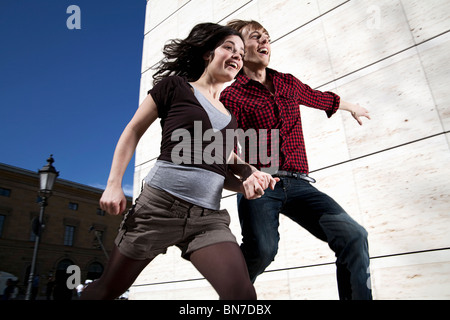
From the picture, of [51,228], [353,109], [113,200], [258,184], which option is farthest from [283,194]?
[51,228]

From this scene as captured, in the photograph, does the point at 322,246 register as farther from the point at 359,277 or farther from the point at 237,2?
the point at 237,2

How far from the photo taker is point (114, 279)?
4.44ft

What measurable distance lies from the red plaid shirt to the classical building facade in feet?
83.6

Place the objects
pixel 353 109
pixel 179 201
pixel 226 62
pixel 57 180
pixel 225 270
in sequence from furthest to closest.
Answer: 1. pixel 57 180
2. pixel 353 109
3. pixel 226 62
4. pixel 179 201
5. pixel 225 270

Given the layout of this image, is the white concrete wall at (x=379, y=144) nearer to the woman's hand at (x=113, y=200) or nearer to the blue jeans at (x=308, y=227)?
the blue jeans at (x=308, y=227)

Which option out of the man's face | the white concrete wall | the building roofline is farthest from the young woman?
the building roofline

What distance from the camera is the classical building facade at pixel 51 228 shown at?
94.4 ft

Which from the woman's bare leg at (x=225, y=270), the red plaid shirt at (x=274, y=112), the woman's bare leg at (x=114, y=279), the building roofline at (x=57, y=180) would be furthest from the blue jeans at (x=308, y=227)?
the building roofline at (x=57, y=180)

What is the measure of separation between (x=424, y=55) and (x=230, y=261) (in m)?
2.73

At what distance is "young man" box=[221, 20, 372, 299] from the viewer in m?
1.76

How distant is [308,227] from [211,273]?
2.83 ft

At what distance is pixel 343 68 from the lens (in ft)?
10.9

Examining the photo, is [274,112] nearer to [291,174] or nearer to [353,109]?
[291,174]
